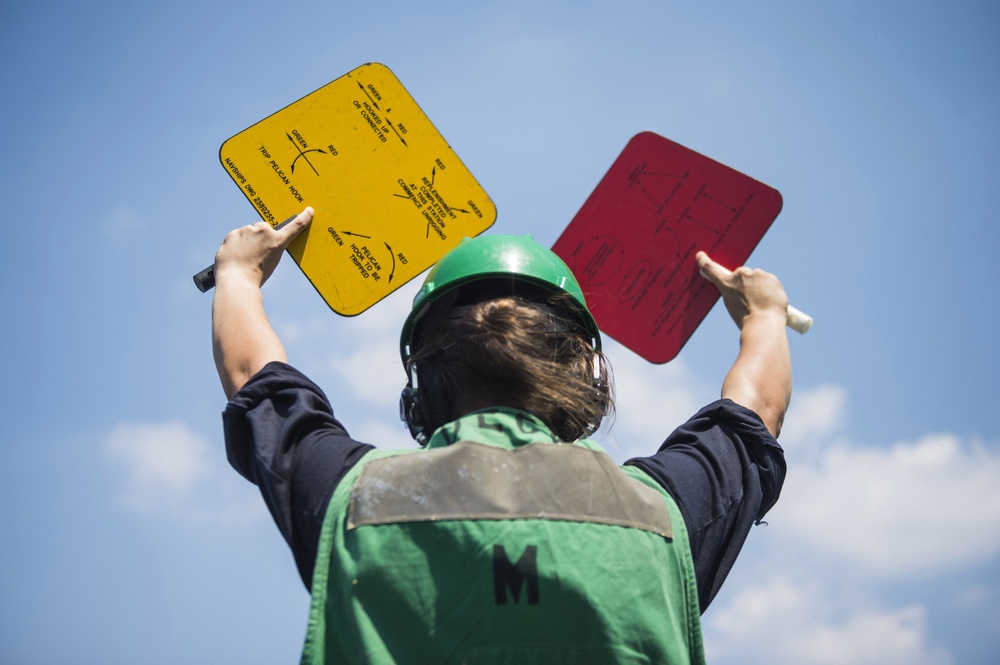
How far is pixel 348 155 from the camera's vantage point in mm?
3721

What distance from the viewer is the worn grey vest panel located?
2.07m

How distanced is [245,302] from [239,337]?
10.1 inches

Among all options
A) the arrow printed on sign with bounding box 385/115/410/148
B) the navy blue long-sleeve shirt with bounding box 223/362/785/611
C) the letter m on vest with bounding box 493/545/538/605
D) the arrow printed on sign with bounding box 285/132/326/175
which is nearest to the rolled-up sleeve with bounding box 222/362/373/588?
the navy blue long-sleeve shirt with bounding box 223/362/785/611

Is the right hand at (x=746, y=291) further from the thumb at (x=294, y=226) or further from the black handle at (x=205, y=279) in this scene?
the black handle at (x=205, y=279)

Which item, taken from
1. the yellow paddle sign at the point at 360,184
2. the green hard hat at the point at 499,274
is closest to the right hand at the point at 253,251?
the yellow paddle sign at the point at 360,184

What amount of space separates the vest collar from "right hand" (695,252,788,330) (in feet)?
4.88

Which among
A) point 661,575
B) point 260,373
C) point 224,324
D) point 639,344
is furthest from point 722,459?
point 224,324

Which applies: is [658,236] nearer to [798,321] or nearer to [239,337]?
[798,321]

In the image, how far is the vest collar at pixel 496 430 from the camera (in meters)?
2.29

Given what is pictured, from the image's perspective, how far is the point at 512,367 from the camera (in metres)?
2.50

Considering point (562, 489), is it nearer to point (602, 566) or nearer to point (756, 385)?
point (602, 566)

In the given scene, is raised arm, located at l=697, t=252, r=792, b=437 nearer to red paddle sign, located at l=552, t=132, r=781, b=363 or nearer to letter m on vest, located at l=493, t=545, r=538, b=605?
red paddle sign, located at l=552, t=132, r=781, b=363

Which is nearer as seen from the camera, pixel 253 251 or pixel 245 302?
pixel 245 302

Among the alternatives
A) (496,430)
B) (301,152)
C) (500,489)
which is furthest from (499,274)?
(301,152)
